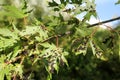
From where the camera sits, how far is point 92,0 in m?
2.28

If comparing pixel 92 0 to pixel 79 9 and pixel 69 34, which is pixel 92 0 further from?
pixel 69 34

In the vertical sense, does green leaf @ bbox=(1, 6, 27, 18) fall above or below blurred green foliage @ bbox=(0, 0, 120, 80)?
above

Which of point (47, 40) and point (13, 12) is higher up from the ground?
point (13, 12)

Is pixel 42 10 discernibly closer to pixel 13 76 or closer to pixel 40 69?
pixel 40 69

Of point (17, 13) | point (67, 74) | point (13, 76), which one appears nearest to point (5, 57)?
point (13, 76)

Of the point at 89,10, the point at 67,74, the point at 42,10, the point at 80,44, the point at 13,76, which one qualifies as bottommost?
the point at 67,74

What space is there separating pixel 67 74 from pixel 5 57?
6416 mm

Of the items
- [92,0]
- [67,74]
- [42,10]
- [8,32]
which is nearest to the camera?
[8,32]

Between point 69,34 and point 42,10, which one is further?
point 42,10

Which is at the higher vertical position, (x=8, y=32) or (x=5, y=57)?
(x=8, y=32)

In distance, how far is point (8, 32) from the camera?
214cm

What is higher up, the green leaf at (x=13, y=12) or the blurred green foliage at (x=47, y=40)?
the green leaf at (x=13, y=12)

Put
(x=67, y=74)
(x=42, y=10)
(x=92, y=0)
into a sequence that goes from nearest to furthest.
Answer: (x=92, y=0), (x=67, y=74), (x=42, y=10)

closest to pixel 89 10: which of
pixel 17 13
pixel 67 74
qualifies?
pixel 17 13
